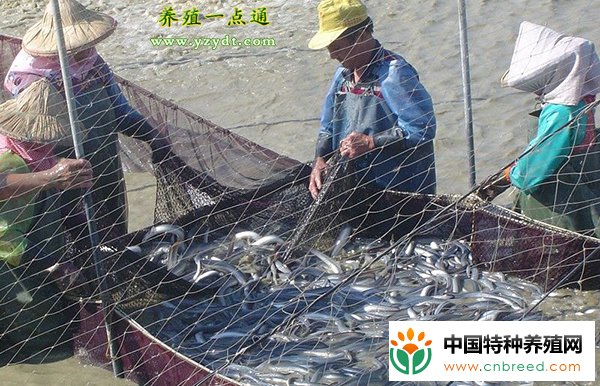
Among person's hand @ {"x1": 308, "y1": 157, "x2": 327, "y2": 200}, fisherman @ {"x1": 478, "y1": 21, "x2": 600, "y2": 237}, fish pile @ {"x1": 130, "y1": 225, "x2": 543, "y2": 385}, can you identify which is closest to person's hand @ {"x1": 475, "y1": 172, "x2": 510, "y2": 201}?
fisherman @ {"x1": 478, "y1": 21, "x2": 600, "y2": 237}

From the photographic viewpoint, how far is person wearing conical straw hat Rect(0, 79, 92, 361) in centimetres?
622

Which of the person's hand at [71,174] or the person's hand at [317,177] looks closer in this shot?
the person's hand at [71,174]

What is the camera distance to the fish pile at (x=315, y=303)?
5.95 meters

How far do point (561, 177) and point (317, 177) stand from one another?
1610 millimetres

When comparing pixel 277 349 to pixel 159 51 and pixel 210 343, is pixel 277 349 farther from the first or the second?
pixel 159 51

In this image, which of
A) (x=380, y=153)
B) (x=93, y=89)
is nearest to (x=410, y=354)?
(x=380, y=153)

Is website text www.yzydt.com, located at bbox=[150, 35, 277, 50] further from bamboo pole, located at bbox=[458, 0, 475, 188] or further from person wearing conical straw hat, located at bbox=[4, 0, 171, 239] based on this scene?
bamboo pole, located at bbox=[458, 0, 475, 188]

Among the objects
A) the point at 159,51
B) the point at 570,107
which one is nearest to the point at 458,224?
the point at 570,107

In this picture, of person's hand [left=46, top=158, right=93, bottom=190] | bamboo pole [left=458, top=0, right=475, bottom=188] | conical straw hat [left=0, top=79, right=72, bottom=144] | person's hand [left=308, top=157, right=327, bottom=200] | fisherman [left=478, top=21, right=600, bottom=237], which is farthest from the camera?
person's hand [left=308, top=157, right=327, bottom=200]

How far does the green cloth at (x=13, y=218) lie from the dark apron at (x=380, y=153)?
2077mm

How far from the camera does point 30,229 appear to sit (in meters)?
6.41

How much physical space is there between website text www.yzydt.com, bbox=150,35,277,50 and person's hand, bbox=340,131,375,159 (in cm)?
467

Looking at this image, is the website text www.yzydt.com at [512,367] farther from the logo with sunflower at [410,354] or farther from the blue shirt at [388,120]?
the blue shirt at [388,120]

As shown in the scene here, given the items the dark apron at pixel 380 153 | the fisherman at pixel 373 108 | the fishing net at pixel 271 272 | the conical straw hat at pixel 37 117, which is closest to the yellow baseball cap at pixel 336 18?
the fisherman at pixel 373 108
